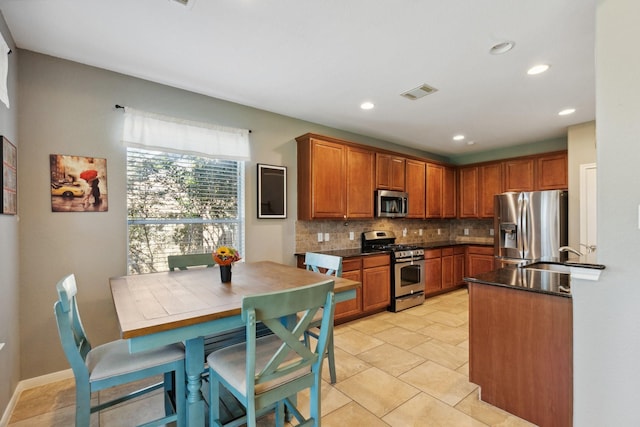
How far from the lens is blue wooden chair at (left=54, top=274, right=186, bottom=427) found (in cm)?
147

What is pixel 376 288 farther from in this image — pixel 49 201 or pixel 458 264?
pixel 49 201

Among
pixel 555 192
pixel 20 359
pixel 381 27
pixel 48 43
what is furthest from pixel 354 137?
pixel 20 359

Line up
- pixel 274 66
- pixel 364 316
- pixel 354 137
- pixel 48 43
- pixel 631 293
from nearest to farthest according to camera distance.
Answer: pixel 631 293, pixel 48 43, pixel 274 66, pixel 364 316, pixel 354 137

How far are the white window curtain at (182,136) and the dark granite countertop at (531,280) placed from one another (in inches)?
107

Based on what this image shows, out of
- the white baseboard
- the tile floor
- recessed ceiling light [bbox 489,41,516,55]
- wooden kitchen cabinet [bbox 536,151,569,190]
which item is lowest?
the tile floor

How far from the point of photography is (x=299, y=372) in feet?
5.15

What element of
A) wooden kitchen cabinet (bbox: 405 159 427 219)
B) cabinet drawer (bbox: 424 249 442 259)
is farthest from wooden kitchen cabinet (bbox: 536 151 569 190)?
cabinet drawer (bbox: 424 249 442 259)

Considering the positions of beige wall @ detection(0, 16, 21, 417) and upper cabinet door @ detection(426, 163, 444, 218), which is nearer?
beige wall @ detection(0, 16, 21, 417)

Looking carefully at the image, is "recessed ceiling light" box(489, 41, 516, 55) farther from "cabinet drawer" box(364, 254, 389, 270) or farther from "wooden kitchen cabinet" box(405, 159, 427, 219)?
"wooden kitchen cabinet" box(405, 159, 427, 219)

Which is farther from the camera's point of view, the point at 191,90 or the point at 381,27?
the point at 191,90

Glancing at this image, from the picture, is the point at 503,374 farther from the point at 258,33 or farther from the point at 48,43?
the point at 48,43

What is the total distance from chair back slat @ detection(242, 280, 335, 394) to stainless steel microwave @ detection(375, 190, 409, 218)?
3.12 metres

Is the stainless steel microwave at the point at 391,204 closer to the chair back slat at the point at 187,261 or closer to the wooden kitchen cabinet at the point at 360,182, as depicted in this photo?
the wooden kitchen cabinet at the point at 360,182

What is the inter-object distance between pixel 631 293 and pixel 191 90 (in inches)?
148
